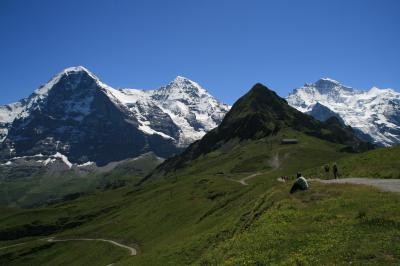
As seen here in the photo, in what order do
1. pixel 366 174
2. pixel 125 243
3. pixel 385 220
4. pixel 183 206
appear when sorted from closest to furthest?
pixel 385 220, pixel 366 174, pixel 125 243, pixel 183 206

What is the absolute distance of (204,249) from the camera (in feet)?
194

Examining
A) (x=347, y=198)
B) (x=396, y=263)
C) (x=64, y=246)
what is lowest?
(x=64, y=246)

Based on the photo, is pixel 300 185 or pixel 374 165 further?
pixel 374 165

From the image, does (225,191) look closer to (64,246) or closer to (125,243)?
(125,243)

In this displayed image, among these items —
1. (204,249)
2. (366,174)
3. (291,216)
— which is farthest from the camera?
(366,174)

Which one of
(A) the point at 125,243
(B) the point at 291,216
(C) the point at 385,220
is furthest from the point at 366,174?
(A) the point at 125,243

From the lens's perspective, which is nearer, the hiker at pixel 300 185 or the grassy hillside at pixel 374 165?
the hiker at pixel 300 185

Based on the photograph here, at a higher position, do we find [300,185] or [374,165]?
[374,165]

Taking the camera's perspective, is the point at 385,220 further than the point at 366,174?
No

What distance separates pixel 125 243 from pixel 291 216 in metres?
122

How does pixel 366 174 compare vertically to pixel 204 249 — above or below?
above

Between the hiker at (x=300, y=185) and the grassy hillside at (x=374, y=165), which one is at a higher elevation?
the grassy hillside at (x=374, y=165)

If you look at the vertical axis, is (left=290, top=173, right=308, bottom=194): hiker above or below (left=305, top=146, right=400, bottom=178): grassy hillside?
below

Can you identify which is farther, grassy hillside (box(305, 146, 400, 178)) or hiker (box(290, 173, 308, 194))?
grassy hillside (box(305, 146, 400, 178))
